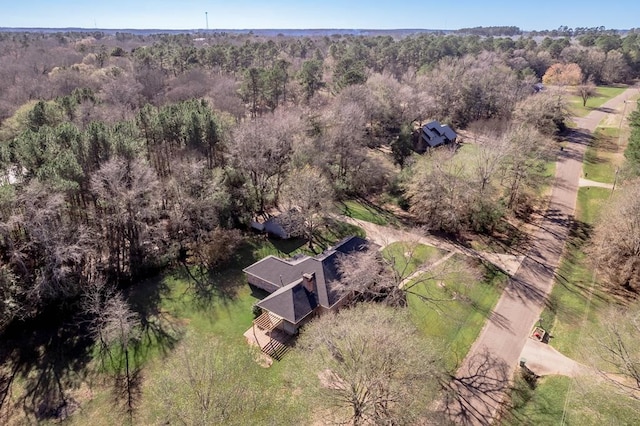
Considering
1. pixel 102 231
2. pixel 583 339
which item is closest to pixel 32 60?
pixel 102 231

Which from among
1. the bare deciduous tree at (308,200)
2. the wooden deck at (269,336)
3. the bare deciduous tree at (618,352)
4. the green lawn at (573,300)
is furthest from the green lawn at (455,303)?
the bare deciduous tree at (308,200)

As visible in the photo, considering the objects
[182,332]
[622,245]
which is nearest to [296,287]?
[182,332]

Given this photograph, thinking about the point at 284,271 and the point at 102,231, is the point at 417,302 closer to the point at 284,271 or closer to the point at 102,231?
the point at 284,271

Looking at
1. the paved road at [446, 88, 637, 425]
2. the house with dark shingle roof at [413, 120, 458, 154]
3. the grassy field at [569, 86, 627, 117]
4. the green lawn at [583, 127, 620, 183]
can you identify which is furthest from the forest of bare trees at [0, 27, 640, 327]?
the grassy field at [569, 86, 627, 117]

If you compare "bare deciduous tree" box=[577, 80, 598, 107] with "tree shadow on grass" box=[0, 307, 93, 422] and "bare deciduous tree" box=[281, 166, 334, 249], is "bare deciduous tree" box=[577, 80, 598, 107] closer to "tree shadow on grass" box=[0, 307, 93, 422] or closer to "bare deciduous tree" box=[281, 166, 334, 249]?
"bare deciduous tree" box=[281, 166, 334, 249]

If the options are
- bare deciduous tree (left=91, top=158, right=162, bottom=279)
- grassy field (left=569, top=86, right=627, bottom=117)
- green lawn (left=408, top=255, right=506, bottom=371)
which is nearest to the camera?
green lawn (left=408, top=255, right=506, bottom=371)

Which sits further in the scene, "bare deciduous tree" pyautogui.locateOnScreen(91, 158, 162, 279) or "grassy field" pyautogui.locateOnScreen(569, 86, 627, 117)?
"grassy field" pyautogui.locateOnScreen(569, 86, 627, 117)

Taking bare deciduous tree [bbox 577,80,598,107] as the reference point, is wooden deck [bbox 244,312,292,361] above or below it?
below

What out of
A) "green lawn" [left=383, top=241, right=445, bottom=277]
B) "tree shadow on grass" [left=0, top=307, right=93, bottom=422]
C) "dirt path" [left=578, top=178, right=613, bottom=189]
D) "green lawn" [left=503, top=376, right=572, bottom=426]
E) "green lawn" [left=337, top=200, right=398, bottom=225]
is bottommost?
"tree shadow on grass" [left=0, top=307, right=93, bottom=422]
